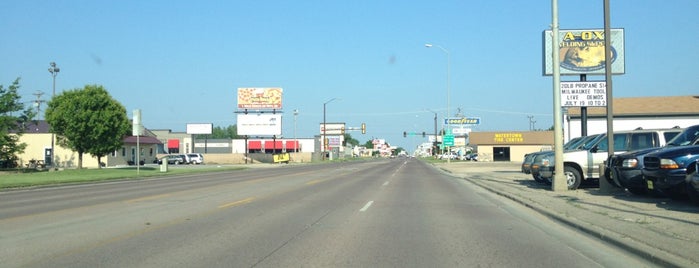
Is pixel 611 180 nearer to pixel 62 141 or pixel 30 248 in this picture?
pixel 30 248

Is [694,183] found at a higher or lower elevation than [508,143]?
lower

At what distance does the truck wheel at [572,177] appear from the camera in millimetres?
20672

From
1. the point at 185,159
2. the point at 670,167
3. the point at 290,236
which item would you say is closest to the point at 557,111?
the point at 670,167

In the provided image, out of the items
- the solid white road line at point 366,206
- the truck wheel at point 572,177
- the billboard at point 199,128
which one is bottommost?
the solid white road line at point 366,206

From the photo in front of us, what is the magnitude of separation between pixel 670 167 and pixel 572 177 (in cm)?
703

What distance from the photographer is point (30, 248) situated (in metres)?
9.26

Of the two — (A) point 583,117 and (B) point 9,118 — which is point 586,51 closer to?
(A) point 583,117

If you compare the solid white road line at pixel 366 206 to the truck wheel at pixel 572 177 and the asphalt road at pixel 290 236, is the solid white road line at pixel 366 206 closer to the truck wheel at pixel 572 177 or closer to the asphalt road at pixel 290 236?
the asphalt road at pixel 290 236

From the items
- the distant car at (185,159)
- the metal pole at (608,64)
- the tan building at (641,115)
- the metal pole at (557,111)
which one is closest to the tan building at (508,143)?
the tan building at (641,115)

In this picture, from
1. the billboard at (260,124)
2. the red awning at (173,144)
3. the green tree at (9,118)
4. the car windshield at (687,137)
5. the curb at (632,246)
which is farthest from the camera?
the red awning at (173,144)

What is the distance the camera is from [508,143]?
286 ft

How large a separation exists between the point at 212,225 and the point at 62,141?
45.3 meters

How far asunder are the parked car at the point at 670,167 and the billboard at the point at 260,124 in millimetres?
77160

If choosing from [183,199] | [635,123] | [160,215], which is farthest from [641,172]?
[635,123]
